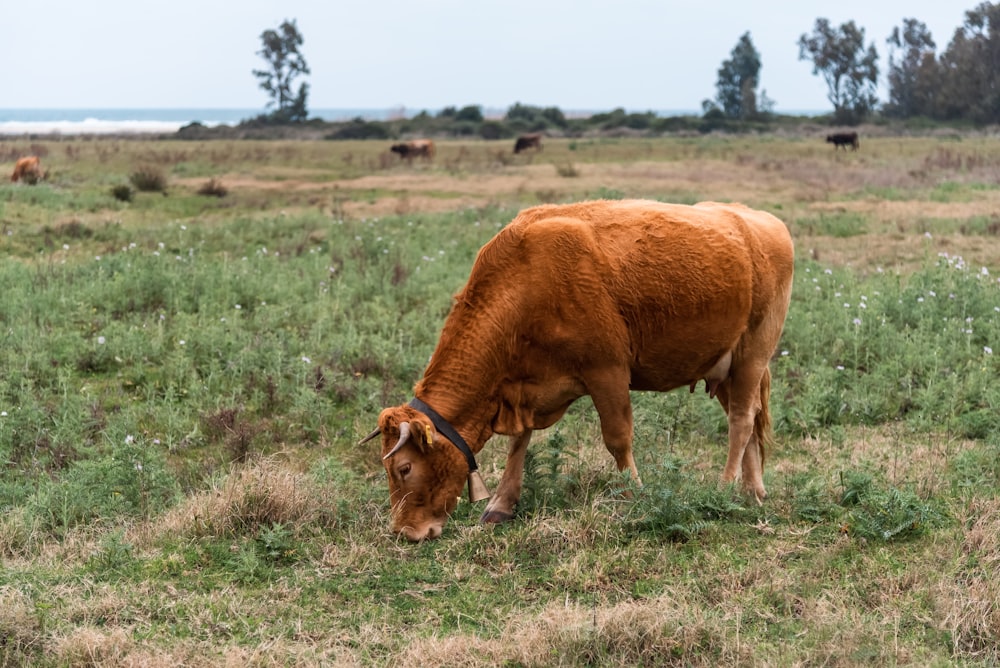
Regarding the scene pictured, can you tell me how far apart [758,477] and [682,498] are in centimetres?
96

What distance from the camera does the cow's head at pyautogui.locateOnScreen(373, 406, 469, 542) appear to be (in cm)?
530

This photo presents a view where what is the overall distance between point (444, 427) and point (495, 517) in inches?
33.8

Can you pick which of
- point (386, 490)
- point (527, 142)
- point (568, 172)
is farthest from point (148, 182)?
point (527, 142)

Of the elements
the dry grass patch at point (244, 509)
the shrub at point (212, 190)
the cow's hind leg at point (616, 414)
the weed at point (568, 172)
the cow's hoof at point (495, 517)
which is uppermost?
the weed at point (568, 172)

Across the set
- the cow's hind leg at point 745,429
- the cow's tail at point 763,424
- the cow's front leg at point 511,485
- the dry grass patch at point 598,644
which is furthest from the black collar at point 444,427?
the cow's tail at point 763,424

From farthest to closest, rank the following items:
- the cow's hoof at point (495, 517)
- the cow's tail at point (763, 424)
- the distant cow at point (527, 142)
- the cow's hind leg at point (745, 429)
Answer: the distant cow at point (527, 142)
the cow's tail at point (763, 424)
the cow's hind leg at point (745, 429)
the cow's hoof at point (495, 517)

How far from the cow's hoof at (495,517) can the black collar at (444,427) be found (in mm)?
601

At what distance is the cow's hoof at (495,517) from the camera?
595cm

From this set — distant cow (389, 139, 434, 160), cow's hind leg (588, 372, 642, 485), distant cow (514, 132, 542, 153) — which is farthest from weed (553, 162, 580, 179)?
cow's hind leg (588, 372, 642, 485)

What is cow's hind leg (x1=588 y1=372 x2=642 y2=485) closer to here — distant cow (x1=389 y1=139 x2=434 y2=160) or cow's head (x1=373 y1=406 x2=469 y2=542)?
cow's head (x1=373 y1=406 x2=469 y2=542)

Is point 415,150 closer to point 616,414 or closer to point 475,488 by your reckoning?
point 616,414

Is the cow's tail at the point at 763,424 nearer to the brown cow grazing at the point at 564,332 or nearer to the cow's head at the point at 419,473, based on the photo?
the brown cow grazing at the point at 564,332

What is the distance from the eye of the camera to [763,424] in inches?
261

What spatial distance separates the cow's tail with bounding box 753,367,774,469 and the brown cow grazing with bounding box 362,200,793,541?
630mm
